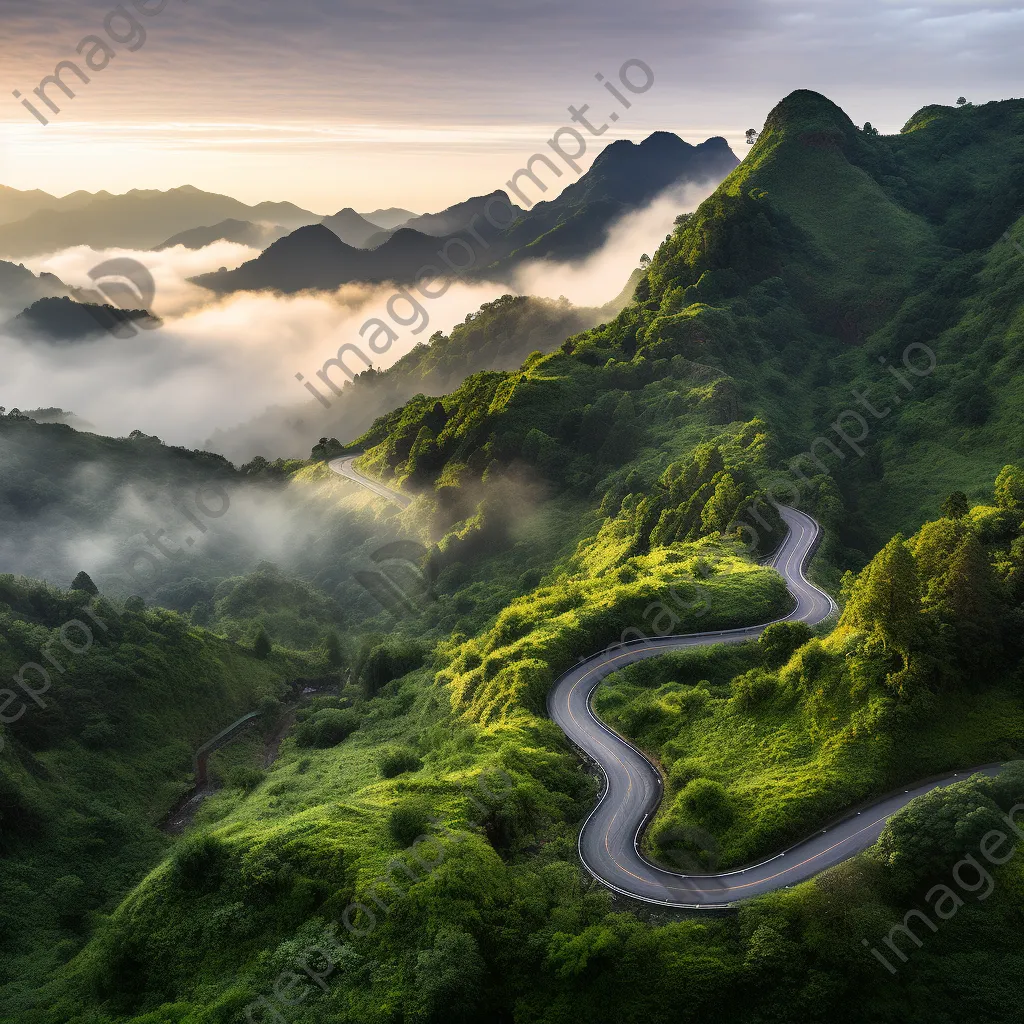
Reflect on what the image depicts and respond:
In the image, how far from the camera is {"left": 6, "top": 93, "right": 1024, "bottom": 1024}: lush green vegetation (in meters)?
39.6

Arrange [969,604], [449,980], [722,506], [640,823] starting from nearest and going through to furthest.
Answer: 1. [449,980]
2. [640,823]
3. [969,604]
4. [722,506]

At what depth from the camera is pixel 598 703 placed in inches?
2530

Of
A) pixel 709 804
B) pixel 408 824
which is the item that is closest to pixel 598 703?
pixel 709 804

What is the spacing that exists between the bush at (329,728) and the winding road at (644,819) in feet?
97.4

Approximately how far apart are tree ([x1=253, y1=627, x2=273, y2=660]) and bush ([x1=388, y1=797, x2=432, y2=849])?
69.0m

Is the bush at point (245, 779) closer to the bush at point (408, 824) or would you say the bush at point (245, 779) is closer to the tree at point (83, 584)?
the bush at point (408, 824)

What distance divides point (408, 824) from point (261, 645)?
70.4 metres

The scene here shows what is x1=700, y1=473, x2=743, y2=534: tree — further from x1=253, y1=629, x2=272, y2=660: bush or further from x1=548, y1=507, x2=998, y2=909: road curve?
x1=253, y1=629, x2=272, y2=660: bush

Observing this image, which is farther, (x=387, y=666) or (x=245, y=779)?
(x=387, y=666)

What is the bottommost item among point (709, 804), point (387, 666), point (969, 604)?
point (709, 804)

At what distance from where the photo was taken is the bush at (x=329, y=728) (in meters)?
88.3

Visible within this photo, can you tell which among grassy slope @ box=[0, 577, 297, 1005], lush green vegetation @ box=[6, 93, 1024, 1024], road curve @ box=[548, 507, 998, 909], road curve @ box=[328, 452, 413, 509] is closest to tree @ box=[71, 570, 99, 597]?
grassy slope @ box=[0, 577, 297, 1005]

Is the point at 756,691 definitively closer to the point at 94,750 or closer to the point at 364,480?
the point at 94,750

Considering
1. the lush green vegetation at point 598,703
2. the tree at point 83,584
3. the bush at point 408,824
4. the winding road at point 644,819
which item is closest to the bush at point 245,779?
the lush green vegetation at point 598,703
